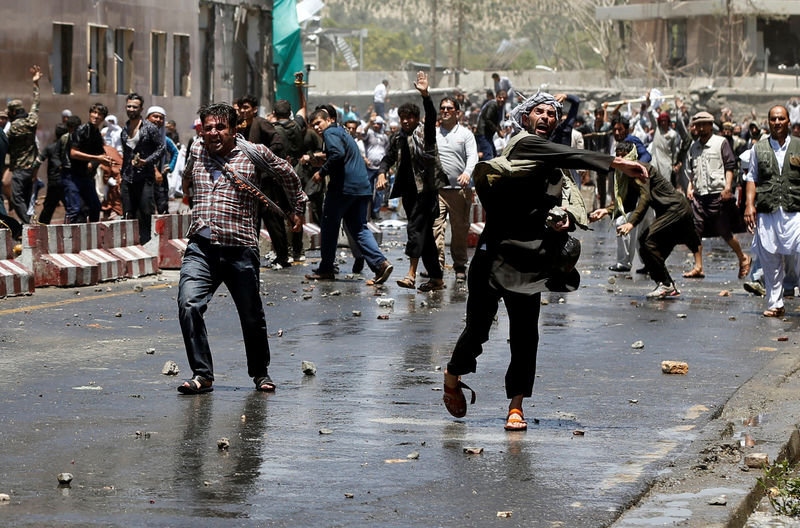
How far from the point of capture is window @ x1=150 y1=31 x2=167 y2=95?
119 feet

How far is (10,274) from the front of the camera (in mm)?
14523

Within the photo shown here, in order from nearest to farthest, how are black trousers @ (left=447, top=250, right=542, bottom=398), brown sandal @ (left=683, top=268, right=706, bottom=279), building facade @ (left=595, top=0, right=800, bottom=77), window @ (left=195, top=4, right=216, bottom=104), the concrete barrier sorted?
1. black trousers @ (left=447, top=250, right=542, bottom=398)
2. brown sandal @ (left=683, top=268, right=706, bottom=279)
3. the concrete barrier
4. window @ (left=195, top=4, right=216, bottom=104)
5. building facade @ (left=595, top=0, right=800, bottom=77)

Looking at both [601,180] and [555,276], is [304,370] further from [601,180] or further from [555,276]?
[601,180]

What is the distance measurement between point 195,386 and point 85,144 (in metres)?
11.1

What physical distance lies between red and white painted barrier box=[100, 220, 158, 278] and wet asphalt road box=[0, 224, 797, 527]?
73.0 inches

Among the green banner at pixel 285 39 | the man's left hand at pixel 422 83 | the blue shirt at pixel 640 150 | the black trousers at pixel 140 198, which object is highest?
the green banner at pixel 285 39

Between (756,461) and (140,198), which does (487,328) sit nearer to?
(756,461)

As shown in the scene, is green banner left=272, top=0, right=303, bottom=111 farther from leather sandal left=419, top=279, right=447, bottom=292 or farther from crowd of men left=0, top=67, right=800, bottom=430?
leather sandal left=419, top=279, right=447, bottom=292

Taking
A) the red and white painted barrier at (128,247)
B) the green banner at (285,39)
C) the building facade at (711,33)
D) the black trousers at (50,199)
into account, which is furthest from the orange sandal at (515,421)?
the building facade at (711,33)

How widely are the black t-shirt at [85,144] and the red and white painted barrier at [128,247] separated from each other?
2932 mm

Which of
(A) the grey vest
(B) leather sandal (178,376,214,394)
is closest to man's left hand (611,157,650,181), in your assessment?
(B) leather sandal (178,376,214,394)

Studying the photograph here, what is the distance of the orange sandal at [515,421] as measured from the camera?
26.7ft

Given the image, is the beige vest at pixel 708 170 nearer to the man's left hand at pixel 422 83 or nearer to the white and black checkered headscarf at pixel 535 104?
the man's left hand at pixel 422 83

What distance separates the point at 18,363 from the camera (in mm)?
10328
